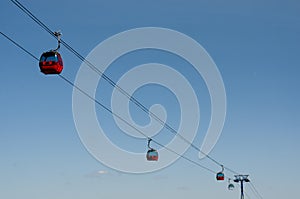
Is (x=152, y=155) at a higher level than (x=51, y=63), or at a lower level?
higher

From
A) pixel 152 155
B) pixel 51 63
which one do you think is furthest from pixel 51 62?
pixel 152 155

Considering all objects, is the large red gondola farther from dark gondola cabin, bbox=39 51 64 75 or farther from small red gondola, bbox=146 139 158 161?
small red gondola, bbox=146 139 158 161

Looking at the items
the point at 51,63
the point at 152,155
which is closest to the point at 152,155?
the point at 152,155

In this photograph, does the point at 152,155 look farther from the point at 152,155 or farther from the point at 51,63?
the point at 51,63

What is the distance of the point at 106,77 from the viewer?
793 inches

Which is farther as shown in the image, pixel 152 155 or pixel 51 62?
pixel 152 155

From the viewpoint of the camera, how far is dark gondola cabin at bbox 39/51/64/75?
15336mm

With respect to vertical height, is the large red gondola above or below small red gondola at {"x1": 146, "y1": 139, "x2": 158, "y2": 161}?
below

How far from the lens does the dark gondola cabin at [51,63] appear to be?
1534 cm

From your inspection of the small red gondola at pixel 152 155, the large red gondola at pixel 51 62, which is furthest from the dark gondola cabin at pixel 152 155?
the large red gondola at pixel 51 62

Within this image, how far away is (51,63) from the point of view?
15.3m

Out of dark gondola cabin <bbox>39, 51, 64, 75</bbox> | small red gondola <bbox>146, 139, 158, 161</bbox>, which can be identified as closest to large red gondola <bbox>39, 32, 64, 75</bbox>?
dark gondola cabin <bbox>39, 51, 64, 75</bbox>

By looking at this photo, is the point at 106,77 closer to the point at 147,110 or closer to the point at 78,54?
the point at 78,54

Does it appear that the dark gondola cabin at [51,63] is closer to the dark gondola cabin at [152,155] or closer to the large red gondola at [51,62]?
the large red gondola at [51,62]
